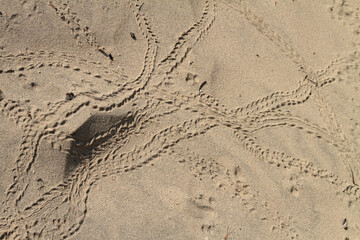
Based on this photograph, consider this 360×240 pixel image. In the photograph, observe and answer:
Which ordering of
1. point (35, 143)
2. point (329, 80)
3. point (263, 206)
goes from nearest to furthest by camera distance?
point (35, 143) → point (263, 206) → point (329, 80)

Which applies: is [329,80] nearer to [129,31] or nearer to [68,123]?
[129,31]

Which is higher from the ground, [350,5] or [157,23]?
[350,5]

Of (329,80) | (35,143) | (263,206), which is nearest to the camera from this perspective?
(35,143)

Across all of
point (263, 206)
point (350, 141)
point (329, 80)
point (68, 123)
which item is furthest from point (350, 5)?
point (68, 123)

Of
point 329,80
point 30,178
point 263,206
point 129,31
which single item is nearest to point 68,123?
point 30,178

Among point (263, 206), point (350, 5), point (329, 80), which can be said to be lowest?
point (263, 206)

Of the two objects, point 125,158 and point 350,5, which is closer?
point 125,158
